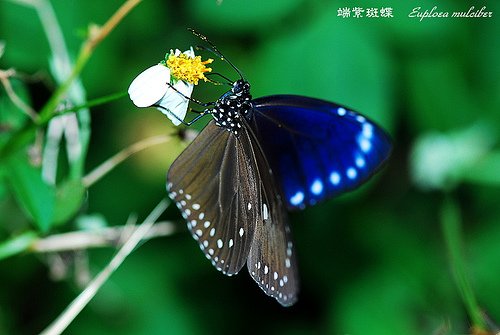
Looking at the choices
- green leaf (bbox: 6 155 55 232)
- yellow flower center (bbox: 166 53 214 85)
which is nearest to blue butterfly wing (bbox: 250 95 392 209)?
yellow flower center (bbox: 166 53 214 85)

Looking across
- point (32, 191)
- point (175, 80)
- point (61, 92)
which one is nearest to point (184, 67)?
point (175, 80)

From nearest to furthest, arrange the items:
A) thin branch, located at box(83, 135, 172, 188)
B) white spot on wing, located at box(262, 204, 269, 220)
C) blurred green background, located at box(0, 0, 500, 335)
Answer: thin branch, located at box(83, 135, 172, 188) < white spot on wing, located at box(262, 204, 269, 220) < blurred green background, located at box(0, 0, 500, 335)

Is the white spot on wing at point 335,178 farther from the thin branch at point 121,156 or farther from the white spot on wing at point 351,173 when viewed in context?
the thin branch at point 121,156

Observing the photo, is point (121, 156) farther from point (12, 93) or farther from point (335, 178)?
point (335, 178)

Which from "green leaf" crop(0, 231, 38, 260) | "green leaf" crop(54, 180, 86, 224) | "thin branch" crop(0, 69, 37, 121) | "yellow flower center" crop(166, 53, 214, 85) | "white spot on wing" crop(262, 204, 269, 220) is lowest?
"white spot on wing" crop(262, 204, 269, 220)

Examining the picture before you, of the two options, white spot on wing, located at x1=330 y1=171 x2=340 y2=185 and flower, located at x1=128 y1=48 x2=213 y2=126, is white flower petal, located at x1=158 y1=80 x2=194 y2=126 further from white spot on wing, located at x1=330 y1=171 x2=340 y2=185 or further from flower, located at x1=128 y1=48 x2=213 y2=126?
white spot on wing, located at x1=330 y1=171 x2=340 y2=185

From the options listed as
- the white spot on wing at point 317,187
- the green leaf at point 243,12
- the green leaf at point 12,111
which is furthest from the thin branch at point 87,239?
the green leaf at point 243,12
